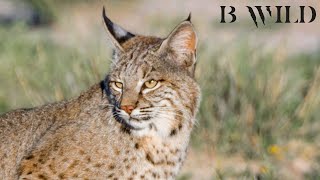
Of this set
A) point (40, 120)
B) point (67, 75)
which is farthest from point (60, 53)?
point (40, 120)

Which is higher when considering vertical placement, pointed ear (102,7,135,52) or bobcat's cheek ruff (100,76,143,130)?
pointed ear (102,7,135,52)

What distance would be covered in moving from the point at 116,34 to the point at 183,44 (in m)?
0.58

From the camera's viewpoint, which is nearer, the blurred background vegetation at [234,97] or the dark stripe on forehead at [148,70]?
the dark stripe on forehead at [148,70]

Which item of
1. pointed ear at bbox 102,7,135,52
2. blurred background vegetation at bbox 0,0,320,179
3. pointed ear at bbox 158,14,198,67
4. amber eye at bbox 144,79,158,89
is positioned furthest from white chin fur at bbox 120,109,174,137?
blurred background vegetation at bbox 0,0,320,179

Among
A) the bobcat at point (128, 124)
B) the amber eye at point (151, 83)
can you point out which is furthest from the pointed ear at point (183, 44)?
the amber eye at point (151, 83)

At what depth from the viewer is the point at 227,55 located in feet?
40.2

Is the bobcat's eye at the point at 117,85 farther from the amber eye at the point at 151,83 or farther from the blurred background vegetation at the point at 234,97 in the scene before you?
the blurred background vegetation at the point at 234,97

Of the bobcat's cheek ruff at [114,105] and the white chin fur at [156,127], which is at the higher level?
the bobcat's cheek ruff at [114,105]

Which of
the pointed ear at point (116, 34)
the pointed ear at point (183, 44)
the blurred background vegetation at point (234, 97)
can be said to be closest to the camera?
the pointed ear at point (183, 44)

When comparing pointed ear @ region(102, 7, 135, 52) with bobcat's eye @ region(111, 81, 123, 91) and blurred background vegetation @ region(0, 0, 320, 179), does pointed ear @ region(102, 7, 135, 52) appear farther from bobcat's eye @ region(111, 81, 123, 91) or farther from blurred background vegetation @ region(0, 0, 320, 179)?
blurred background vegetation @ region(0, 0, 320, 179)

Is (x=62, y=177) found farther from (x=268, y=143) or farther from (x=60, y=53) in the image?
(x=60, y=53)

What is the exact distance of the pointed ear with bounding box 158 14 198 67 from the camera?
8328mm

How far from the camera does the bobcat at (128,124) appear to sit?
820 cm

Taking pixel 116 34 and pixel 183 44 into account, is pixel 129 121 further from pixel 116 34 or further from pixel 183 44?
pixel 116 34
